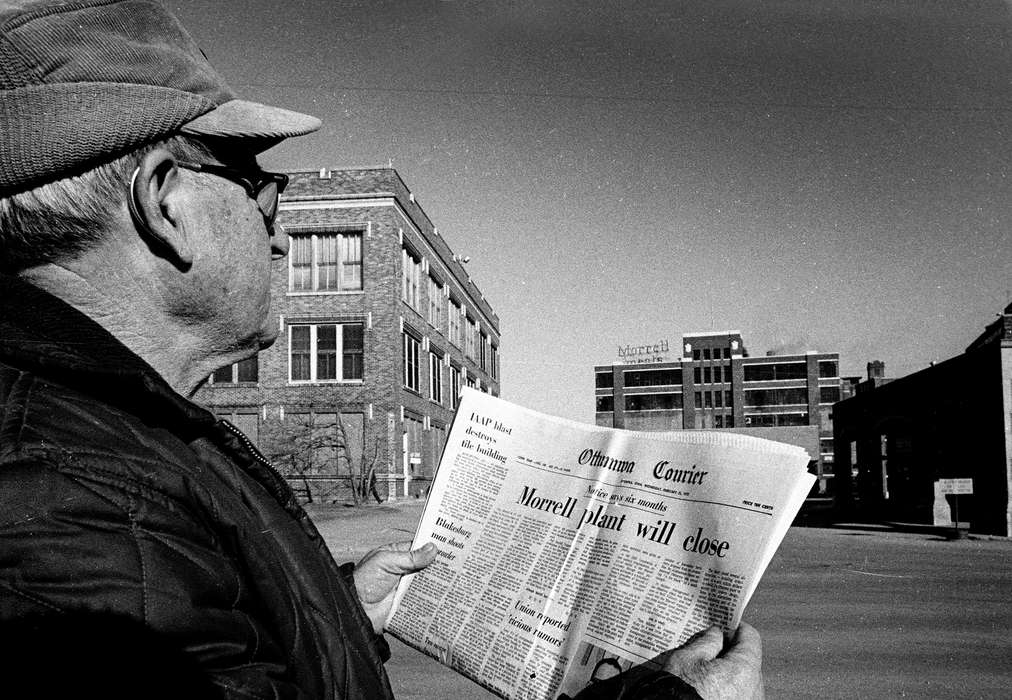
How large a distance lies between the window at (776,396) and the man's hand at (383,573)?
91434 mm

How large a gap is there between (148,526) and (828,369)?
99.7 metres

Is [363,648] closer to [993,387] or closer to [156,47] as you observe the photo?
[156,47]

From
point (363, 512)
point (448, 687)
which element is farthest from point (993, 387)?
point (448, 687)

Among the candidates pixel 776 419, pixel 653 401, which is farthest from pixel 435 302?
pixel 776 419

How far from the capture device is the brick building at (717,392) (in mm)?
89625

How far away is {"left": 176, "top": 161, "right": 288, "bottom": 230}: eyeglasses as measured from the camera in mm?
1282

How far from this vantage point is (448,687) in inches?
223

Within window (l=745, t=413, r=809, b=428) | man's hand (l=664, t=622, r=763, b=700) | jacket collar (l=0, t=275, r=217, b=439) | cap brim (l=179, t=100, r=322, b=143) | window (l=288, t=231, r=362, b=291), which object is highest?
window (l=288, t=231, r=362, b=291)

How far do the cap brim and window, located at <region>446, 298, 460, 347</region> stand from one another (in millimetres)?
35313

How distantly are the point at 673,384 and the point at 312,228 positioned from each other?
69754 mm

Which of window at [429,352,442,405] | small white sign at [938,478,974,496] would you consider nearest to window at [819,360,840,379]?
window at [429,352,442,405]

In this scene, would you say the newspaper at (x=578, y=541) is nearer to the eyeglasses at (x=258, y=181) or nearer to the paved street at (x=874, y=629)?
the eyeglasses at (x=258, y=181)

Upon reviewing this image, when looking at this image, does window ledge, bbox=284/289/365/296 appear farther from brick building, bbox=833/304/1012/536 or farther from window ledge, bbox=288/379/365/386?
brick building, bbox=833/304/1012/536

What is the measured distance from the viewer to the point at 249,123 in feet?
4.22
